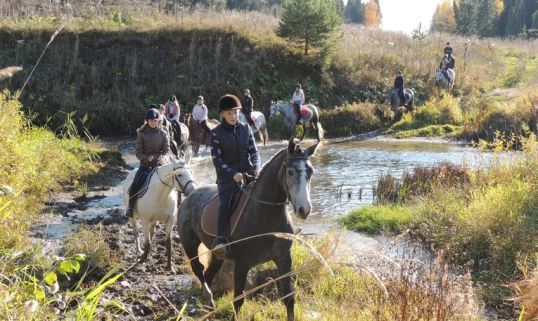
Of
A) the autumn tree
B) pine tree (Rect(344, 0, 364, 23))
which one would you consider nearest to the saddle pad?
the autumn tree

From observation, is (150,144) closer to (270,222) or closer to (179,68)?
(270,222)

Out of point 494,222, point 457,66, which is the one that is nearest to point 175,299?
point 494,222

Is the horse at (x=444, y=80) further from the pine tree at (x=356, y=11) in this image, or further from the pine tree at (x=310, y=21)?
the pine tree at (x=356, y=11)

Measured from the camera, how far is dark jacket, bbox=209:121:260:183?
19.4 feet

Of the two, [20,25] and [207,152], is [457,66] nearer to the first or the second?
[207,152]

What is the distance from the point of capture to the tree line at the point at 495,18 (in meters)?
67.2

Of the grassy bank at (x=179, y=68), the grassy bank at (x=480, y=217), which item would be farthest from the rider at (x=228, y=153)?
the grassy bank at (x=179, y=68)

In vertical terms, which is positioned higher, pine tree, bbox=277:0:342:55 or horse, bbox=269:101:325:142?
pine tree, bbox=277:0:342:55

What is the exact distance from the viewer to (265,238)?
5.39 m

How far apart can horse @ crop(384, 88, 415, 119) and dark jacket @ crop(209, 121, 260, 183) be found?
20821 mm

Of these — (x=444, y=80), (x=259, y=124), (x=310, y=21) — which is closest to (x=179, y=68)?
(x=310, y=21)

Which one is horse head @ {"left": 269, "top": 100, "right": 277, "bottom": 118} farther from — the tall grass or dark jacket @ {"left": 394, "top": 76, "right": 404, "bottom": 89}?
the tall grass

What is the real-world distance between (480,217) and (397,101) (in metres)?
17.7

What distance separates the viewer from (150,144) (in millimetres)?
8789
